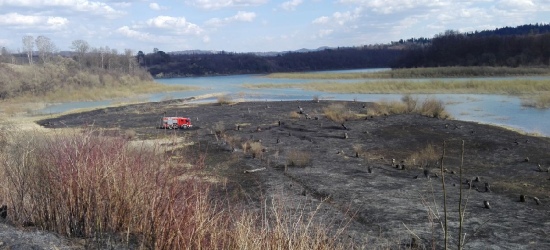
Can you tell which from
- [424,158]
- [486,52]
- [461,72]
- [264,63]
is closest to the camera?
[424,158]

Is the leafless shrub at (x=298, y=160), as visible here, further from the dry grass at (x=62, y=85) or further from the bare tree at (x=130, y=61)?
the bare tree at (x=130, y=61)

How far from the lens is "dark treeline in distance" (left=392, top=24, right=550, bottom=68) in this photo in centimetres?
7900

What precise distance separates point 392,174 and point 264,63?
154 metres

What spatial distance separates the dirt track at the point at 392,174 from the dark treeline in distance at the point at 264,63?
127440mm

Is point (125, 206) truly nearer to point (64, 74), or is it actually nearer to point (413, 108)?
point (413, 108)

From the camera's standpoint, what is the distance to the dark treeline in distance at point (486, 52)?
3110 inches

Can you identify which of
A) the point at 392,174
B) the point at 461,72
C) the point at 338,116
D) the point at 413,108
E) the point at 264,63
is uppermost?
the point at 264,63

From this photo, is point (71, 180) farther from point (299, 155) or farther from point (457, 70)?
point (457, 70)

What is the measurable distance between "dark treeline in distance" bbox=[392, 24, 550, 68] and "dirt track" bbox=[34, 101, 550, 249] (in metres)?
59.1

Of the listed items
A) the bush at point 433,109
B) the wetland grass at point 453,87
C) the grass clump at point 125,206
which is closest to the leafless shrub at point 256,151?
the grass clump at point 125,206

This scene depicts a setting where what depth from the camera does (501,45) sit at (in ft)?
293

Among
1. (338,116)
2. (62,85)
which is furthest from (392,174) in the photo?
(62,85)

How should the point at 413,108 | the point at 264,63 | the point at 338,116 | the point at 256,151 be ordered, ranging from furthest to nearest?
1. the point at 264,63
2. the point at 413,108
3. the point at 338,116
4. the point at 256,151

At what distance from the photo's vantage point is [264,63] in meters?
167
